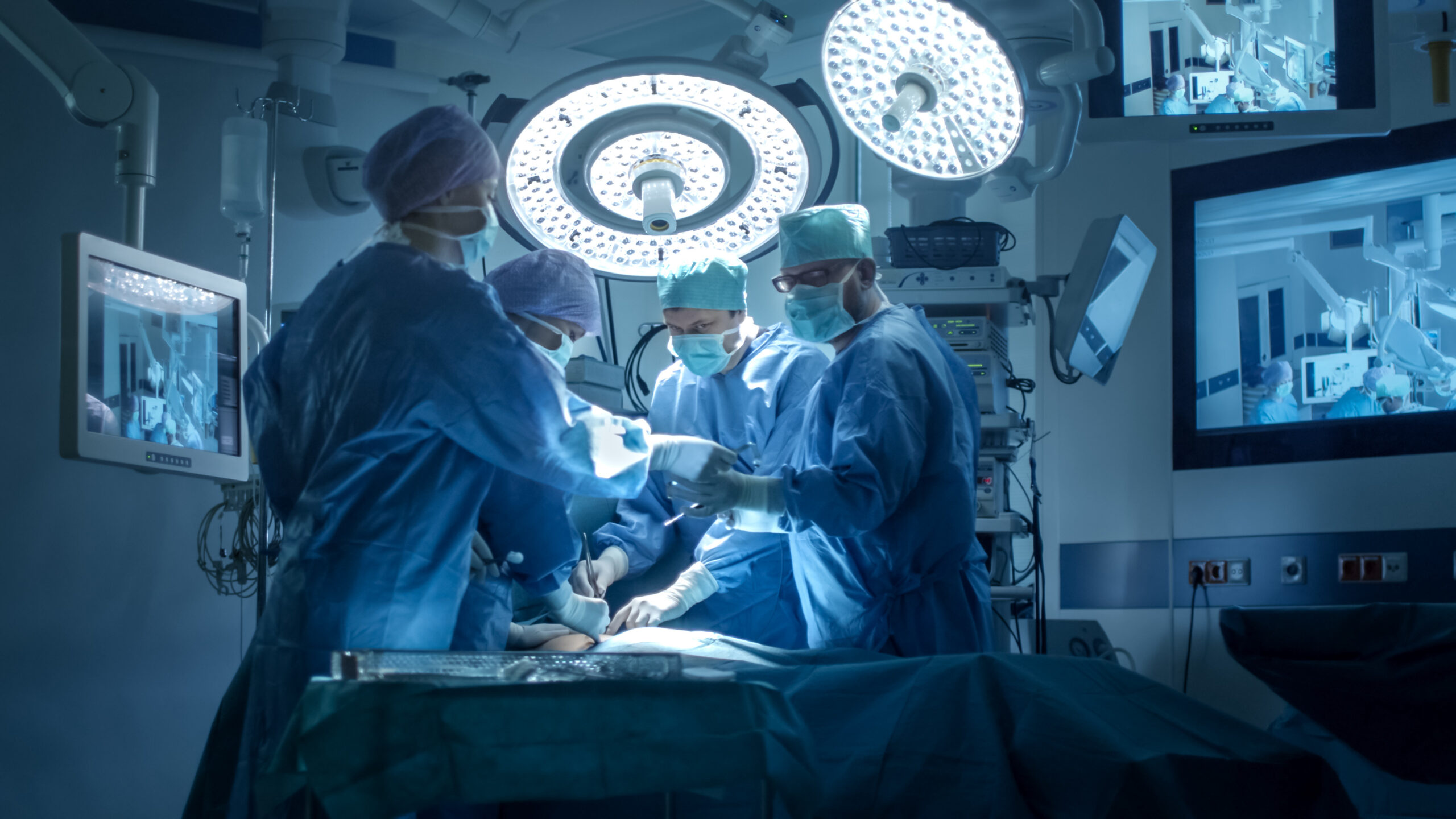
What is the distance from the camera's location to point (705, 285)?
2.39 meters

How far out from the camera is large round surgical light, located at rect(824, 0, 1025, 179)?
173 cm

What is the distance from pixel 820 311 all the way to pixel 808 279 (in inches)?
3.0

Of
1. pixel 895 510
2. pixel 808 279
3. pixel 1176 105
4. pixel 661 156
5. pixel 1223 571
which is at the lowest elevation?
pixel 1223 571

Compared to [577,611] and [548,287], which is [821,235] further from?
[577,611]

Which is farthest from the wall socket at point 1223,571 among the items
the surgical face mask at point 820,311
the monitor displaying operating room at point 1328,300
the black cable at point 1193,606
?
the surgical face mask at point 820,311

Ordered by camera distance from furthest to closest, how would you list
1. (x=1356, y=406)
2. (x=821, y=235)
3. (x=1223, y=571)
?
1. (x=1223, y=571)
2. (x=1356, y=406)
3. (x=821, y=235)

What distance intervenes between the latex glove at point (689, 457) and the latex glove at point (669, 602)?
38 centimetres

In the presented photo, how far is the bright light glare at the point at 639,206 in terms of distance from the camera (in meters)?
1.57

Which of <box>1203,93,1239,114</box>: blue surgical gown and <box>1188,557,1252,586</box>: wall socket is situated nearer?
<box>1203,93,1239,114</box>: blue surgical gown

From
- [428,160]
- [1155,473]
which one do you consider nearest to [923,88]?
[428,160]

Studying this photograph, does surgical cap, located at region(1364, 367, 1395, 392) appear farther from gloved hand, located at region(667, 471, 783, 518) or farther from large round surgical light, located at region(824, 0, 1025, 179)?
gloved hand, located at region(667, 471, 783, 518)

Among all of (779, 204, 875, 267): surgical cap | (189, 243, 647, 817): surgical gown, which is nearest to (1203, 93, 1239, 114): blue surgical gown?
(779, 204, 875, 267): surgical cap

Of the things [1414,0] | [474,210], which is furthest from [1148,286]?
[474,210]

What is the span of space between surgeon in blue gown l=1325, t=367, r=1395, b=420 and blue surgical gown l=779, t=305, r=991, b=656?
1.68m
